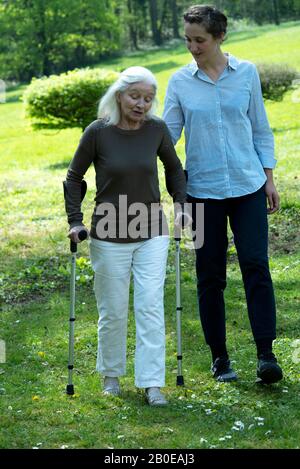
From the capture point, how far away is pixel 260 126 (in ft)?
20.2

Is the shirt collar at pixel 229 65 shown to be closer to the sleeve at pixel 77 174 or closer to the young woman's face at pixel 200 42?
the young woman's face at pixel 200 42

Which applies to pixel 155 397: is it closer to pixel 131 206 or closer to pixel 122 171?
pixel 131 206

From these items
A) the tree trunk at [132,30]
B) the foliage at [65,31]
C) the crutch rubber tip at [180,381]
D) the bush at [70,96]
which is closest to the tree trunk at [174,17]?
the foliage at [65,31]

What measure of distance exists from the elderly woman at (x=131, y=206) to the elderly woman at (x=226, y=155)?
0.64 feet

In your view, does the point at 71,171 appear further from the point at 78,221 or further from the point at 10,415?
the point at 10,415

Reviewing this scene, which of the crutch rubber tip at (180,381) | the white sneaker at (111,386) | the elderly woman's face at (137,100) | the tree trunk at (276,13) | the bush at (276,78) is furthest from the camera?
A: the tree trunk at (276,13)

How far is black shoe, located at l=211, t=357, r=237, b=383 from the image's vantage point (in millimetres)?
6367

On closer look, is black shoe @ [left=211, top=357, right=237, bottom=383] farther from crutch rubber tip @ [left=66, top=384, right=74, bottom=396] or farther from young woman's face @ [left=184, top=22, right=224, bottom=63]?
young woman's face @ [left=184, top=22, right=224, bottom=63]

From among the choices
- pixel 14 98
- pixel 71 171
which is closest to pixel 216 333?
pixel 71 171

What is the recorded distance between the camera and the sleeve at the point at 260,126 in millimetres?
6109

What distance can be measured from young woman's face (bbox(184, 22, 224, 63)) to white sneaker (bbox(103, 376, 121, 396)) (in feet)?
6.88

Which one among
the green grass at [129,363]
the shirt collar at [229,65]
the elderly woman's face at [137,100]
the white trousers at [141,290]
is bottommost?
the green grass at [129,363]

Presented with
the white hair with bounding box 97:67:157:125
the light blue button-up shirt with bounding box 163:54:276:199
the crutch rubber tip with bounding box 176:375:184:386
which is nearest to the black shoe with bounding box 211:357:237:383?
the crutch rubber tip with bounding box 176:375:184:386

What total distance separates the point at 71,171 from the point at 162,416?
1.59 metres
